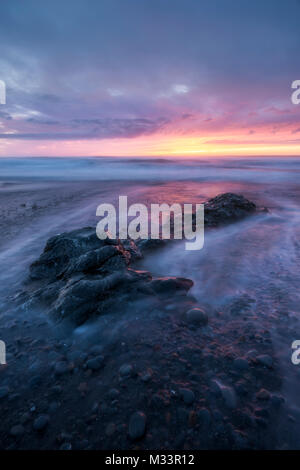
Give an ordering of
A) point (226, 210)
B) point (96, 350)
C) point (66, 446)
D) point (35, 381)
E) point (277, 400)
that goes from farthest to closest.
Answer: point (226, 210) → point (96, 350) → point (35, 381) → point (277, 400) → point (66, 446)

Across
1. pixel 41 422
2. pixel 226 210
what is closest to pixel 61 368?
pixel 41 422

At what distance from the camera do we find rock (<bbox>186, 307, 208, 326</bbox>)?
2.47 meters

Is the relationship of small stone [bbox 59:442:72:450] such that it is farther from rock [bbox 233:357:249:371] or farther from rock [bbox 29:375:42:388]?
rock [bbox 233:357:249:371]

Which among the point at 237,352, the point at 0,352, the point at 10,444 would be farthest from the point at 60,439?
the point at 237,352

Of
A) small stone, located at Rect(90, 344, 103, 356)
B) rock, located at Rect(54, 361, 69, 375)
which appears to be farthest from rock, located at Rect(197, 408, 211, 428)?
rock, located at Rect(54, 361, 69, 375)

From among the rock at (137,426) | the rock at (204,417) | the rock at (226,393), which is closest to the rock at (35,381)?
the rock at (137,426)

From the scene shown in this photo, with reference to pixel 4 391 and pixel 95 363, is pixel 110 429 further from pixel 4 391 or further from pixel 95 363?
pixel 4 391

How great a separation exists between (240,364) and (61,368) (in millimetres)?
1473

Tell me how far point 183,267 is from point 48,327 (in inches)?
84.9

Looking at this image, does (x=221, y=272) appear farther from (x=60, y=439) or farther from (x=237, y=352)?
(x=60, y=439)

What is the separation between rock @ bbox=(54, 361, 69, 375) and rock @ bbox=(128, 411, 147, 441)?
2.25 feet

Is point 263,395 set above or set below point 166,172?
below

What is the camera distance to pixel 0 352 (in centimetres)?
219

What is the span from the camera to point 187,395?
5.66ft
